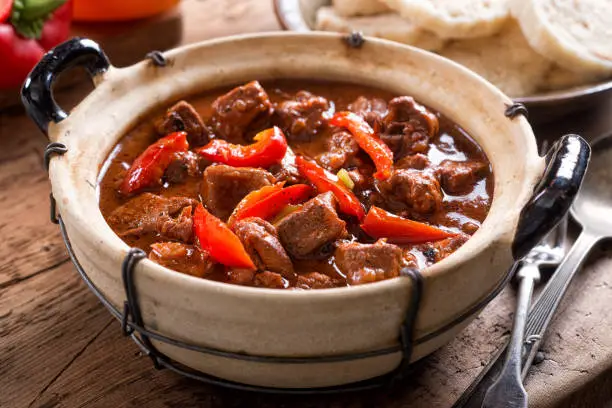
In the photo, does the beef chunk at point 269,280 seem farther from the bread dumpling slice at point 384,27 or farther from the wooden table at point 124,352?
the bread dumpling slice at point 384,27

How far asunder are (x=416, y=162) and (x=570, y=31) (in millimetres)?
1861

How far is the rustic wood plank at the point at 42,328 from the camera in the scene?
9.75ft

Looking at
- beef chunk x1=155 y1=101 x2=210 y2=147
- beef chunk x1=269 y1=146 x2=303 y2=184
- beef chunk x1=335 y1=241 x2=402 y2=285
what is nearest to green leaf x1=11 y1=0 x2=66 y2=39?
beef chunk x1=155 y1=101 x2=210 y2=147

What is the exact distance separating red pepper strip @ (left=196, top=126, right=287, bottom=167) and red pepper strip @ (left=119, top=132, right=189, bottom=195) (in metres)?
0.12

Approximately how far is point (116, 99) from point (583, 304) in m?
2.40

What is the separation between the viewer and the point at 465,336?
318 centimetres

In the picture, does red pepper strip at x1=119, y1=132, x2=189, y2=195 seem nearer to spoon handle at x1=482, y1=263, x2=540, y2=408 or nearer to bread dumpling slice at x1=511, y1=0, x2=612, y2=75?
spoon handle at x1=482, y1=263, x2=540, y2=408

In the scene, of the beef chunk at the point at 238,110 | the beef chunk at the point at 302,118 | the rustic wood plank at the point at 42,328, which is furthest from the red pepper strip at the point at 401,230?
the rustic wood plank at the point at 42,328

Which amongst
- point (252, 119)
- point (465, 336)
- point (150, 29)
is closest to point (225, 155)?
point (252, 119)

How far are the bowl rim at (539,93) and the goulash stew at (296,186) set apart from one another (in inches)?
31.8

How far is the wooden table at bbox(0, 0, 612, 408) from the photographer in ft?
9.50

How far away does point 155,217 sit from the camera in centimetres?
291

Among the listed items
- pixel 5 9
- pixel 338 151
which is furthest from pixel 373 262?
pixel 5 9

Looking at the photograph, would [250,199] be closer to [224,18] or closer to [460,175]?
[460,175]
